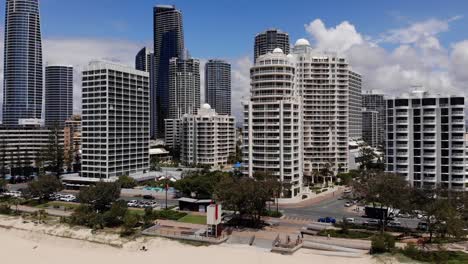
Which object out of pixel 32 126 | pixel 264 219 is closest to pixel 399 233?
pixel 264 219

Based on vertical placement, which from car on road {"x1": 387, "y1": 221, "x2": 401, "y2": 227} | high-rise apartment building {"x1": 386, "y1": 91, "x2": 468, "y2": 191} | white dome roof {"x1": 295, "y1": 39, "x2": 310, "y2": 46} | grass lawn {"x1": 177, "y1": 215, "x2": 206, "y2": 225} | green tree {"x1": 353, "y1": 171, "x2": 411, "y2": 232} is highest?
white dome roof {"x1": 295, "y1": 39, "x2": 310, "y2": 46}

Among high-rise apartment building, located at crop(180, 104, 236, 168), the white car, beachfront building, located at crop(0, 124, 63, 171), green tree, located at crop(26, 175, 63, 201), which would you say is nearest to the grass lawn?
green tree, located at crop(26, 175, 63, 201)

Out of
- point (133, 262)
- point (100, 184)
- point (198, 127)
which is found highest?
point (198, 127)

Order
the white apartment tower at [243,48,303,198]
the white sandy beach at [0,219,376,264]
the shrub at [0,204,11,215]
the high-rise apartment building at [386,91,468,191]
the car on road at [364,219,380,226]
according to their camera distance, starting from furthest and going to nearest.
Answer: the white apartment tower at [243,48,303,198], the high-rise apartment building at [386,91,468,191], the shrub at [0,204,11,215], the car on road at [364,219,380,226], the white sandy beach at [0,219,376,264]

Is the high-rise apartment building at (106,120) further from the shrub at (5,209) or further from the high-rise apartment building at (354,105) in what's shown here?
the high-rise apartment building at (354,105)

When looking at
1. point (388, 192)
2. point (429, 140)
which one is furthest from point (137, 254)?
point (429, 140)

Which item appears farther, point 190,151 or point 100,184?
point 190,151

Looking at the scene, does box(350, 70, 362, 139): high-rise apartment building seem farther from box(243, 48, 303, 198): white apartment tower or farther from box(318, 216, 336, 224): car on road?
box(318, 216, 336, 224): car on road

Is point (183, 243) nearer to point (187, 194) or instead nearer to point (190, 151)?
point (187, 194)
